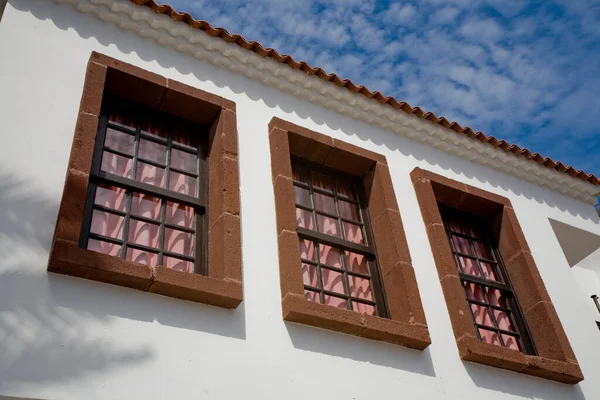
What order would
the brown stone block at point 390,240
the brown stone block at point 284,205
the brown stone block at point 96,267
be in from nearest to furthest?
the brown stone block at point 96,267, the brown stone block at point 284,205, the brown stone block at point 390,240

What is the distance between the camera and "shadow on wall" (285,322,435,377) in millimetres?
4754

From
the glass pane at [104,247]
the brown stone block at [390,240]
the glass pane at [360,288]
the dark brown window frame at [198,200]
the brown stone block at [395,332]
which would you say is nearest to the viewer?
the dark brown window frame at [198,200]

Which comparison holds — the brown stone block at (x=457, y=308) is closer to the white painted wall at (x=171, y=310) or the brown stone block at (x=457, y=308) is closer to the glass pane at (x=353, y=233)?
the white painted wall at (x=171, y=310)

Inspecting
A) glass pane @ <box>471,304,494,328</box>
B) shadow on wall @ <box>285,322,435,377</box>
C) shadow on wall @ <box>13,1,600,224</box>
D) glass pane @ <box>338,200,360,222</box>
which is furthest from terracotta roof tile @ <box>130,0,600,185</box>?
shadow on wall @ <box>285,322,435,377</box>

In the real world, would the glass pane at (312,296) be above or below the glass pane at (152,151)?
below

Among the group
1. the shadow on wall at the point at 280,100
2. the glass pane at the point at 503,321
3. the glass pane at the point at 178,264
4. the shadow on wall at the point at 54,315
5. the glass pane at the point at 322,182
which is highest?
the shadow on wall at the point at 280,100

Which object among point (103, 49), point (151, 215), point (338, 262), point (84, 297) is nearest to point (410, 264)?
point (338, 262)

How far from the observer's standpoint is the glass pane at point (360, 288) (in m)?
5.72

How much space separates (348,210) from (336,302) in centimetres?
120

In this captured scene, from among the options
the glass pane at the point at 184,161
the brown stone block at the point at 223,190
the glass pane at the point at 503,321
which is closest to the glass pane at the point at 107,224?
the brown stone block at the point at 223,190

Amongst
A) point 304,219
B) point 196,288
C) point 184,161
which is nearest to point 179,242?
point 196,288

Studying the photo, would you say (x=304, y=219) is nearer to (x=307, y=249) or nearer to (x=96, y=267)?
(x=307, y=249)

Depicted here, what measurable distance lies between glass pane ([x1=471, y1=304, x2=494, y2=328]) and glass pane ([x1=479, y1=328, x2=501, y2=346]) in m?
0.09

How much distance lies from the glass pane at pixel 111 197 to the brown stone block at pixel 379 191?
2.45m
